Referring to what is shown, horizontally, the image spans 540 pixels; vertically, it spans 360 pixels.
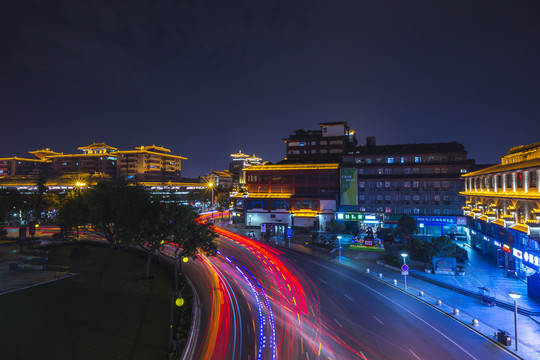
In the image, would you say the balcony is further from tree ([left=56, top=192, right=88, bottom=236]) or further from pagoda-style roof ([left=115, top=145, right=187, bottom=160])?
pagoda-style roof ([left=115, top=145, right=187, bottom=160])

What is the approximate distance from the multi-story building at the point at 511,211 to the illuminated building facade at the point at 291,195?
98.2ft

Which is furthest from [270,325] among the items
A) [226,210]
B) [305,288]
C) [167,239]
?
[226,210]

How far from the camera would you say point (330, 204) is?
68.4 metres

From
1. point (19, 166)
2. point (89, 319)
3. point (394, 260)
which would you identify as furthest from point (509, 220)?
point (19, 166)

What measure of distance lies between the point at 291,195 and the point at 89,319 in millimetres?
52516

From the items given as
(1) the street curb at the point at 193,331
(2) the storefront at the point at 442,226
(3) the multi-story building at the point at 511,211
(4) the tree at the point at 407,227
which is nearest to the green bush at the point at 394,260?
(3) the multi-story building at the point at 511,211

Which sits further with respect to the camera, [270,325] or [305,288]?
[305,288]

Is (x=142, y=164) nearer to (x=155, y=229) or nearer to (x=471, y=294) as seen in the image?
(x=155, y=229)

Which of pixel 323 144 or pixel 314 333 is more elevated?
pixel 323 144

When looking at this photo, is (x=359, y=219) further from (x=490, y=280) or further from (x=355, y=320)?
(x=355, y=320)

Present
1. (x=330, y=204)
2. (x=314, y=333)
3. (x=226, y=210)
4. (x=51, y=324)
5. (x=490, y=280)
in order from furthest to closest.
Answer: (x=226, y=210) → (x=330, y=204) → (x=490, y=280) → (x=51, y=324) → (x=314, y=333)

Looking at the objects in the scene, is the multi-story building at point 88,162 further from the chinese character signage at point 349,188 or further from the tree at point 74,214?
the chinese character signage at point 349,188

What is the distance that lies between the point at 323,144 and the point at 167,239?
219 ft

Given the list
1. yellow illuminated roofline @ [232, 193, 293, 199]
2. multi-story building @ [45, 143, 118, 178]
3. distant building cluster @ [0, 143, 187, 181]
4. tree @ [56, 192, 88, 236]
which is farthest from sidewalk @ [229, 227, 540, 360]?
multi-story building @ [45, 143, 118, 178]
